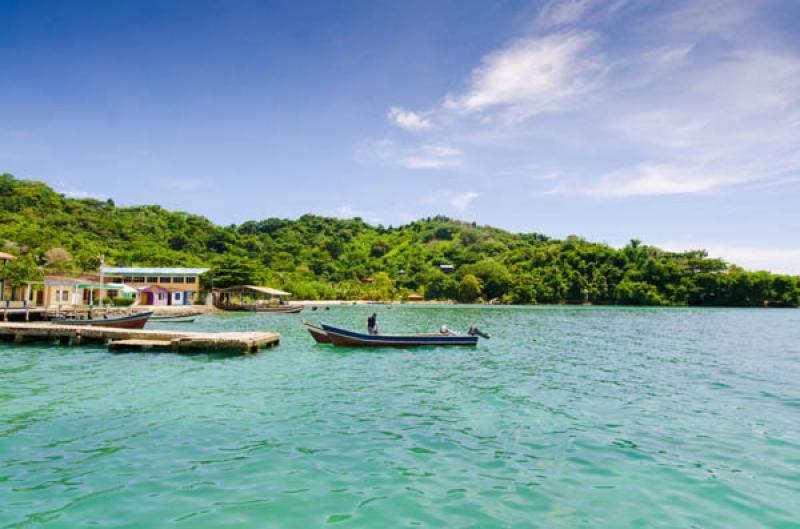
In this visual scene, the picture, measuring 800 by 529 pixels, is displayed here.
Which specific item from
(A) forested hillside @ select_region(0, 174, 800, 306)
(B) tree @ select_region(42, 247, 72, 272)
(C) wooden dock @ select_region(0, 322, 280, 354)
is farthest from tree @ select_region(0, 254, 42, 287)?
(A) forested hillside @ select_region(0, 174, 800, 306)

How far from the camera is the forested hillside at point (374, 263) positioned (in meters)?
93.1

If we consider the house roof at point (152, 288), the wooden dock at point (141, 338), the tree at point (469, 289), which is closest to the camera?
the wooden dock at point (141, 338)

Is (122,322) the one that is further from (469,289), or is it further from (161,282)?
(469,289)

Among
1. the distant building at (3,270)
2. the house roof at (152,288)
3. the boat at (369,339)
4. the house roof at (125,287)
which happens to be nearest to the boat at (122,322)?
the boat at (369,339)

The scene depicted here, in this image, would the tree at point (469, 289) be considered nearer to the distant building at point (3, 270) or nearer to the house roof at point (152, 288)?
the house roof at point (152, 288)

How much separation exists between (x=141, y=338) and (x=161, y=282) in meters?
46.8

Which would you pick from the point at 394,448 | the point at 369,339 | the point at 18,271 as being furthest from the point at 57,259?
the point at 394,448

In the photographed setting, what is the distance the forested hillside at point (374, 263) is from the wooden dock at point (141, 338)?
56.3 m

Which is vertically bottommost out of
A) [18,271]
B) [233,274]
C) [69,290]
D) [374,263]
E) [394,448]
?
[394,448]

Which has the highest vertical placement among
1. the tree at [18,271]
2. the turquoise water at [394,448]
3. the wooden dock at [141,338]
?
the tree at [18,271]

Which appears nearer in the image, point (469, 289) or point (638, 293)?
point (638, 293)

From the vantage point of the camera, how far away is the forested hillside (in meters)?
93.1

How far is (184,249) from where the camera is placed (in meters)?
109

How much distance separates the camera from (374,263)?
479 feet
